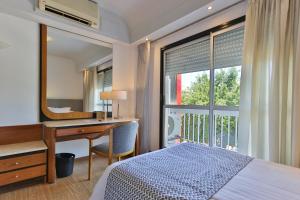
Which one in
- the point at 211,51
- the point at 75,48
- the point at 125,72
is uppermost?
the point at 75,48

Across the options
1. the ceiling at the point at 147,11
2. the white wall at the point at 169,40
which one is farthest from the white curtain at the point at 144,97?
the ceiling at the point at 147,11

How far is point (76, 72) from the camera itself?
282 cm

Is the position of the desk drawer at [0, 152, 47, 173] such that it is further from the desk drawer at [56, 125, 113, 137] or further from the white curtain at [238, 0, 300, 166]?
the white curtain at [238, 0, 300, 166]

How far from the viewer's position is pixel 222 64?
88.0 inches

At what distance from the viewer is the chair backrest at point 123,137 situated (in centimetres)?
219

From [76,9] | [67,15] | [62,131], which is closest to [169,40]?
[76,9]

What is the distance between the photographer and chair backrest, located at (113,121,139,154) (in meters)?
2.19

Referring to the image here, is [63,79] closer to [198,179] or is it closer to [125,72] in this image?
[125,72]

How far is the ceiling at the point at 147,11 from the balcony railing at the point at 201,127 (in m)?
1.44

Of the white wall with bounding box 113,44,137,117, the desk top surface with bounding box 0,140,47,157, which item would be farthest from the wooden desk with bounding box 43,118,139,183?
the white wall with bounding box 113,44,137,117

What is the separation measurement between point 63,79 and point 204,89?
89.3 inches

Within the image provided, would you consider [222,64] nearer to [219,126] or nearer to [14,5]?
[219,126]

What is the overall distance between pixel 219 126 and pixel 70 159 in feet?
7.42

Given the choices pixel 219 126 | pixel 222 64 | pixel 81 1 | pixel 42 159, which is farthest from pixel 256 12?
pixel 42 159
